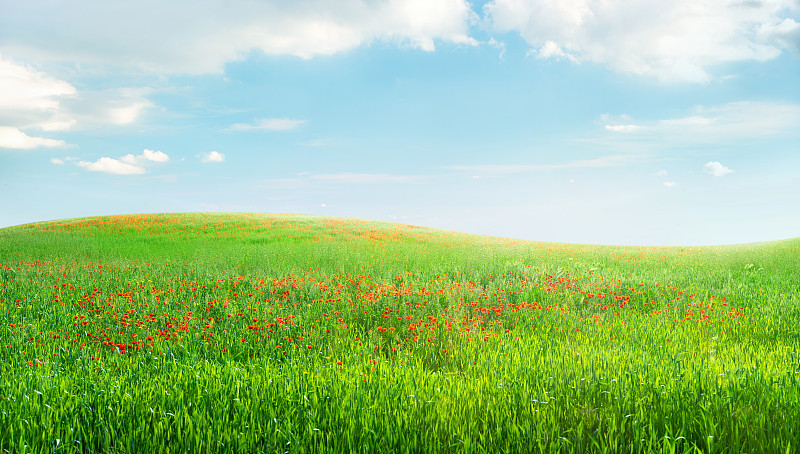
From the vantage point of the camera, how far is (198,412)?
3695mm

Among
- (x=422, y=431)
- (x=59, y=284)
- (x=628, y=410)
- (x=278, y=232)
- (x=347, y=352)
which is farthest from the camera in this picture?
(x=278, y=232)

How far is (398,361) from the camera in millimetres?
5355

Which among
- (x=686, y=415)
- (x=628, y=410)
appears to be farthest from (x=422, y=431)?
(x=686, y=415)

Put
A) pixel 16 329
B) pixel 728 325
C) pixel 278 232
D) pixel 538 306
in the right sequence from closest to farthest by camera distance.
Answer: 1. pixel 16 329
2. pixel 728 325
3. pixel 538 306
4. pixel 278 232

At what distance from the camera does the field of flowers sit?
3.47 meters

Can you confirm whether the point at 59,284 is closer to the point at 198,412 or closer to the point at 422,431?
the point at 198,412

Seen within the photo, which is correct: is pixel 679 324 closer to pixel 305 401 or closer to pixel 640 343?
pixel 640 343

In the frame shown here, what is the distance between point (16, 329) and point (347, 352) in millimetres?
5194

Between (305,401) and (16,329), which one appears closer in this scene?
(305,401)

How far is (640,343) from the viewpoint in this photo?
21.0ft

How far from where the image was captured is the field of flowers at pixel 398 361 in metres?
3.47

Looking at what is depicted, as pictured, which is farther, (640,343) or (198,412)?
(640,343)

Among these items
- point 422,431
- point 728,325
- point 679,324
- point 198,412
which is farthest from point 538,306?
point 198,412

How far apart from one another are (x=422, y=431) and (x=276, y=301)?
576 cm
